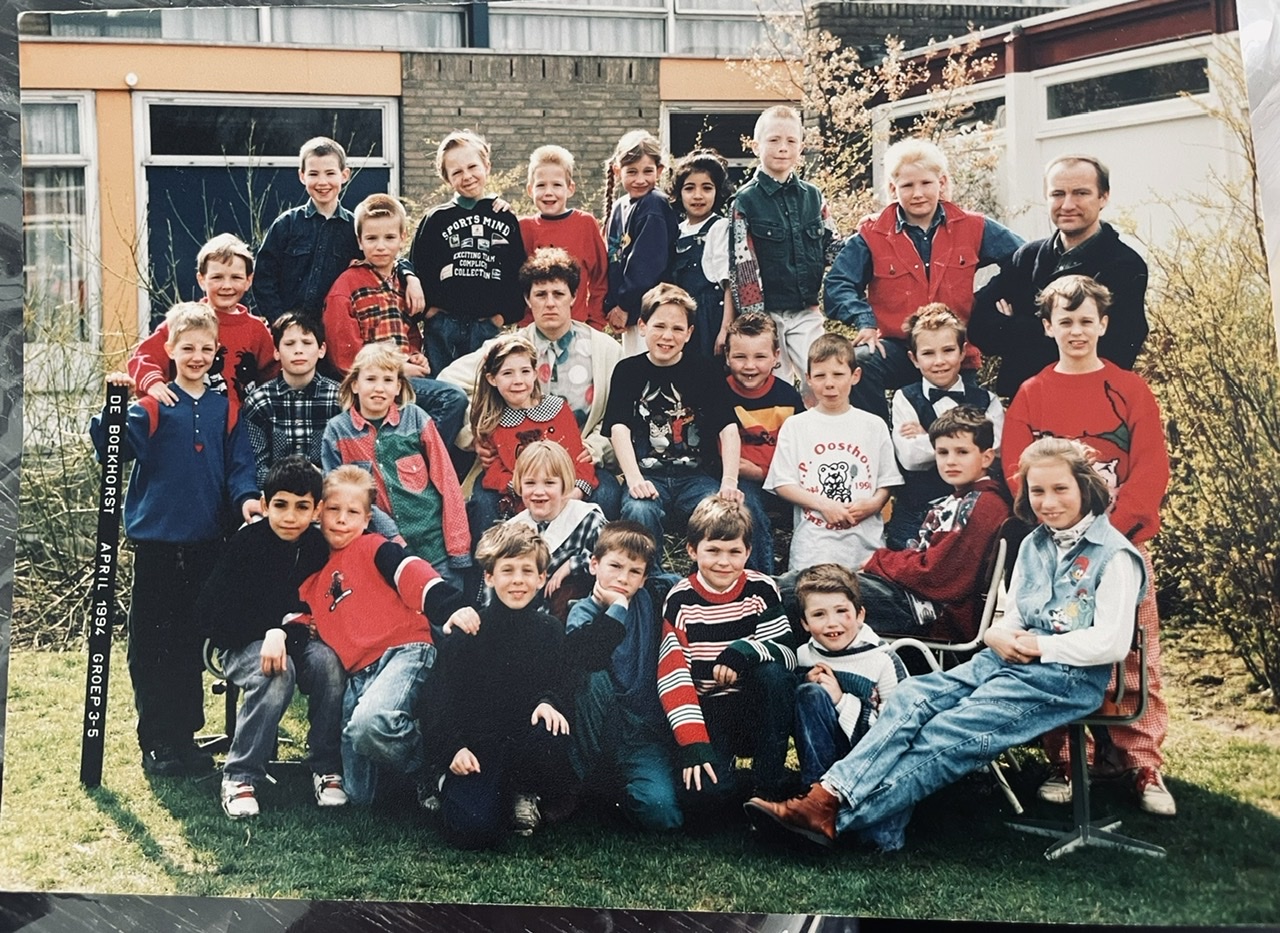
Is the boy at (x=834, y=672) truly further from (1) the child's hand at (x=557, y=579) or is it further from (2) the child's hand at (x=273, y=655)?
(2) the child's hand at (x=273, y=655)

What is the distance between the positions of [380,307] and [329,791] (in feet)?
4.72

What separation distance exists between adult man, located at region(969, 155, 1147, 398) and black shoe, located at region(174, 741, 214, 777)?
8.52ft

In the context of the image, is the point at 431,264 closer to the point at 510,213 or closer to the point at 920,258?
the point at 510,213

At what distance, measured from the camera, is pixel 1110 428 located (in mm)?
3510

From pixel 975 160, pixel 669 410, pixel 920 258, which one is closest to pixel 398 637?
pixel 669 410

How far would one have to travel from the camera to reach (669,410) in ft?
12.1

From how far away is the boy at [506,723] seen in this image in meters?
3.60

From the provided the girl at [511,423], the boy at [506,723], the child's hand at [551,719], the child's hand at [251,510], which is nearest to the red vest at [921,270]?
the girl at [511,423]

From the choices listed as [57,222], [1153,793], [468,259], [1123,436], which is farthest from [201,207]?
[1153,793]

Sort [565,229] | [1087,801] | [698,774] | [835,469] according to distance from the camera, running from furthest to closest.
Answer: [565,229] < [835,469] < [698,774] < [1087,801]

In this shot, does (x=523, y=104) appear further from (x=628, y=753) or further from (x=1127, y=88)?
(x=628, y=753)

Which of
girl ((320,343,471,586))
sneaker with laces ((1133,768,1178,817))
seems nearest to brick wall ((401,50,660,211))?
girl ((320,343,471,586))

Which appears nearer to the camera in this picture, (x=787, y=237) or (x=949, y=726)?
(x=949, y=726)

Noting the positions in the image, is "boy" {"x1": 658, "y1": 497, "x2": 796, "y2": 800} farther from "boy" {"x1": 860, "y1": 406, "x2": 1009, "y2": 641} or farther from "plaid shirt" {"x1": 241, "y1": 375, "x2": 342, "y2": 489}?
"plaid shirt" {"x1": 241, "y1": 375, "x2": 342, "y2": 489}
